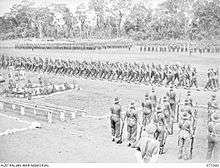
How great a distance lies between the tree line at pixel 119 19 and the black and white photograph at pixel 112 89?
0.15 ft

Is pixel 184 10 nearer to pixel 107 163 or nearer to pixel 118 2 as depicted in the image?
pixel 118 2

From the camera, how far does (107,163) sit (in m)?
6.96

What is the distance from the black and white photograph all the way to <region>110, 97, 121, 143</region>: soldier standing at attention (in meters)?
0.02

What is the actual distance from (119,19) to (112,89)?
2.46 metres

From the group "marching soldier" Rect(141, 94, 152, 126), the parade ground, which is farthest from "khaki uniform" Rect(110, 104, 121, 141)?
"marching soldier" Rect(141, 94, 152, 126)

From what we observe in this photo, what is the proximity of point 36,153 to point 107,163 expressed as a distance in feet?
4.58

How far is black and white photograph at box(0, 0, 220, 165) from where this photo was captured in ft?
23.3

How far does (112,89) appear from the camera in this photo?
13.7 metres

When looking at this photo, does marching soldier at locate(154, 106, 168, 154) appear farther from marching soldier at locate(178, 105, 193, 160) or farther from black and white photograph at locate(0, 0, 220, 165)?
marching soldier at locate(178, 105, 193, 160)

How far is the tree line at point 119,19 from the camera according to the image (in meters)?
10.2

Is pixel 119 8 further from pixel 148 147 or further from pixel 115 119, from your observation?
pixel 148 147

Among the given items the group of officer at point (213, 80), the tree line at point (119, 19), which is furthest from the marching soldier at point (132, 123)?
the group of officer at point (213, 80)

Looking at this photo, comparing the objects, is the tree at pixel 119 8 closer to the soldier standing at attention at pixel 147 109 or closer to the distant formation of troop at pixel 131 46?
→ the soldier standing at attention at pixel 147 109

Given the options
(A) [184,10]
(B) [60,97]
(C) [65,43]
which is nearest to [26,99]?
(B) [60,97]
